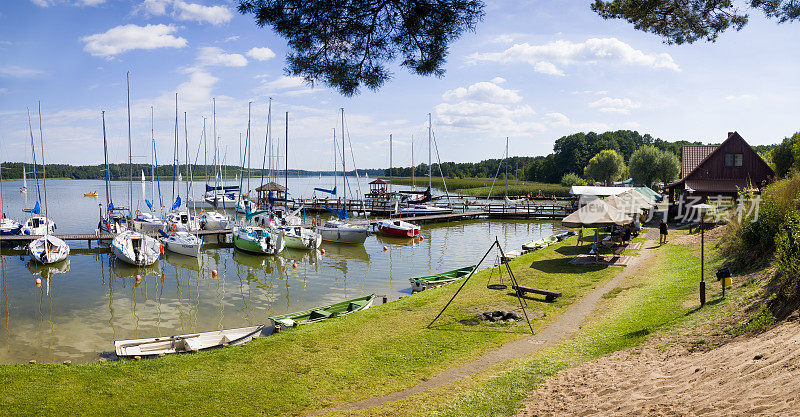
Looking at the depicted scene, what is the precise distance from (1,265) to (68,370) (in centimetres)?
2731

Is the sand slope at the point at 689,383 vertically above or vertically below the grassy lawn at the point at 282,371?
above

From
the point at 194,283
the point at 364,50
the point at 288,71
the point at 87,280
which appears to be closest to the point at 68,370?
the point at 288,71

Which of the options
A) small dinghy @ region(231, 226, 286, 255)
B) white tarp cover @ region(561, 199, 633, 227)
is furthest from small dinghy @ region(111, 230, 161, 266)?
white tarp cover @ region(561, 199, 633, 227)

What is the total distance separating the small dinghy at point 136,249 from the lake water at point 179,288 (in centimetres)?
64

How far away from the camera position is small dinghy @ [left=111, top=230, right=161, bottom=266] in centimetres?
3253

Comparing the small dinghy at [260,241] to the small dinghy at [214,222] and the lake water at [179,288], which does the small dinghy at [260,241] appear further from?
the small dinghy at [214,222]

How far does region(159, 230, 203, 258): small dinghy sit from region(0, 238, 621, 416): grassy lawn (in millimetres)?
23233

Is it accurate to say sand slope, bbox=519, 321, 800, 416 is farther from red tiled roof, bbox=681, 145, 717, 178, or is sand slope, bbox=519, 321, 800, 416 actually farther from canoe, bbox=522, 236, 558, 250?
red tiled roof, bbox=681, 145, 717, 178

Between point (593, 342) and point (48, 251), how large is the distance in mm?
35738

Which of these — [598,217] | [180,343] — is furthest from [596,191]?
[180,343]

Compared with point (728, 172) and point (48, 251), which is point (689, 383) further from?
point (728, 172)

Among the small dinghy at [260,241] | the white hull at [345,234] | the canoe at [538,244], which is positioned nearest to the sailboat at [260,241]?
the small dinghy at [260,241]

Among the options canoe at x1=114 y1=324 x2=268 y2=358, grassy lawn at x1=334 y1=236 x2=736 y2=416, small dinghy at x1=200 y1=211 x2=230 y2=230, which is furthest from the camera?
small dinghy at x1=200 y1=211 x2=230 y2=230

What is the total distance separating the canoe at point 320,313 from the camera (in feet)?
56.7
